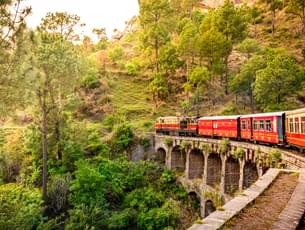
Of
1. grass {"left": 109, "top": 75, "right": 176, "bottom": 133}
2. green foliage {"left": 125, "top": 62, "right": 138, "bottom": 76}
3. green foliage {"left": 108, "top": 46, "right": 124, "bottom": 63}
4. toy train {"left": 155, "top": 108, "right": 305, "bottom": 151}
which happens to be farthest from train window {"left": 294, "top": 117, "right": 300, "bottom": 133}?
green foliage {"left": 108, "top": 46, "right": 124, "bottom": 63}

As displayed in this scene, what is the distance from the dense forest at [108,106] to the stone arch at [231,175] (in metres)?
3.82

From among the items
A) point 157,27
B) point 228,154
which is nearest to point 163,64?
point 157,27

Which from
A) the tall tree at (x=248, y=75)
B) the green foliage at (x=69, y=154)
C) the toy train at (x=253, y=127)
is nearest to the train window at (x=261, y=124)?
the toy train at (x=253, y=127)

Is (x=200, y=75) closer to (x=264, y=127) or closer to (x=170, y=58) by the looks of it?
(x=170, y=58)

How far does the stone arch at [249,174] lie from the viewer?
17.2 meters

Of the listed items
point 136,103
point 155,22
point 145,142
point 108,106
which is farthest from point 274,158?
point 155,22

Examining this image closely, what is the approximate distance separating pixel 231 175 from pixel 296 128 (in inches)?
259

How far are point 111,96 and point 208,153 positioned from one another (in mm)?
22508

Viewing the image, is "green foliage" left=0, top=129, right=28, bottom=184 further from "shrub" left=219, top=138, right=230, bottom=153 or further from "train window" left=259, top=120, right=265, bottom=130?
"train window" left=259, top=120, right=265, bottom=130

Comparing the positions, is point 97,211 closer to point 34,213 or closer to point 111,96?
point 34,213

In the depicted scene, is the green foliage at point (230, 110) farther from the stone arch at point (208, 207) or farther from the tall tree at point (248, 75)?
the stone arch at point (208, 207)

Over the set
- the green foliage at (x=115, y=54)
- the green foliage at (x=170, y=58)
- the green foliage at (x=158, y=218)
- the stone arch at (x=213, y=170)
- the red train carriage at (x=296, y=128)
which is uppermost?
the green foliage at (x=115, y=54)

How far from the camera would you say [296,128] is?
46.6 feet

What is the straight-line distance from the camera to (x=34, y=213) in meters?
17.5
